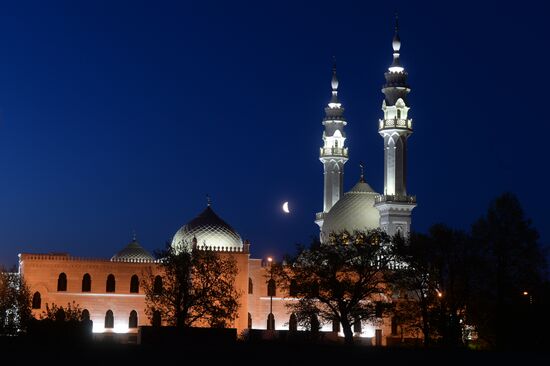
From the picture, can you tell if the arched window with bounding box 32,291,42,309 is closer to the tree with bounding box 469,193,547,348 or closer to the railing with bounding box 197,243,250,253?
the railing with bounding box 197,243,250,253

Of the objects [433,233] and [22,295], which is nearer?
[433,233]

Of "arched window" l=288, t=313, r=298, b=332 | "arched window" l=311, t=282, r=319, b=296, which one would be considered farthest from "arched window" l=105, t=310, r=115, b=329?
"arched window" l=311, t=282, r=319, b=296

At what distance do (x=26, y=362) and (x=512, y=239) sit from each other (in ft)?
115

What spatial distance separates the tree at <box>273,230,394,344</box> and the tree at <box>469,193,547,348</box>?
841 centimetres

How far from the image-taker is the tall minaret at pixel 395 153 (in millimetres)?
84938

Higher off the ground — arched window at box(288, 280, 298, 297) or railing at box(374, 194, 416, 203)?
railing at box(374, 194, 416, 203)

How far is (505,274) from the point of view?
6097 cm

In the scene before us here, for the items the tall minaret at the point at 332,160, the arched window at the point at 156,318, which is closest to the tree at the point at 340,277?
the arched window at the point at 156,318

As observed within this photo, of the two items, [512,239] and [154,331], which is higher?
[512,239]

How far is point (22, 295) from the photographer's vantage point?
7106cm

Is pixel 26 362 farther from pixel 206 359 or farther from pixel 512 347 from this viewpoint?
pixel 512 347

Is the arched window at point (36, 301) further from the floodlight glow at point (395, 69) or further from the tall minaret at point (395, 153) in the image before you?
the floodlight glow at point (395, 69)

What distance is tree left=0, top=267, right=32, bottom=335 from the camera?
221 feet

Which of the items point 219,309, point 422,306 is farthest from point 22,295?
point 422,306
